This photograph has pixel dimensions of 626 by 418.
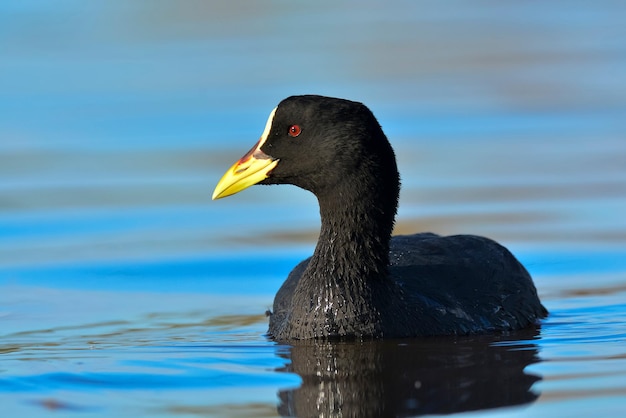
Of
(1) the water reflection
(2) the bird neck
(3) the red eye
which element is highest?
(3) the red eye

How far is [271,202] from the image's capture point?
1415 cm

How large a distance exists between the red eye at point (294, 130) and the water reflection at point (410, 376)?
124cm

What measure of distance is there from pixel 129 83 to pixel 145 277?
6.84 m

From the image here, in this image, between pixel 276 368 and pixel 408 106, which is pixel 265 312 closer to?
pixel 276 368

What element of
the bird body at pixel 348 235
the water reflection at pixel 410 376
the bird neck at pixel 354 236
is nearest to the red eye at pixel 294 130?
the bird body at pixel 348 235

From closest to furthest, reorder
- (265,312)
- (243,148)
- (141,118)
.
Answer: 1. (265,312)
2. (243,148)
3. (141,118)

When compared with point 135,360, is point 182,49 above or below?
above

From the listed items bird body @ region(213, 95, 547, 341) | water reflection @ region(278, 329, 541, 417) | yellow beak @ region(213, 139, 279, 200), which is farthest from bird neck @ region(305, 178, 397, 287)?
water reflection @ region(278, 329, 541, 417)

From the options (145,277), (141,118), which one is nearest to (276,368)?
(145,277)

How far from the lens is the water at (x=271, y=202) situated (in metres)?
8.54

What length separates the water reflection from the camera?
7.98 m

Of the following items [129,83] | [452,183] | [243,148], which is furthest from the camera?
[129,83]

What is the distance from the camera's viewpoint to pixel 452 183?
1430cm

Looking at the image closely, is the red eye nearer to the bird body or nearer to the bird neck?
the bird body
